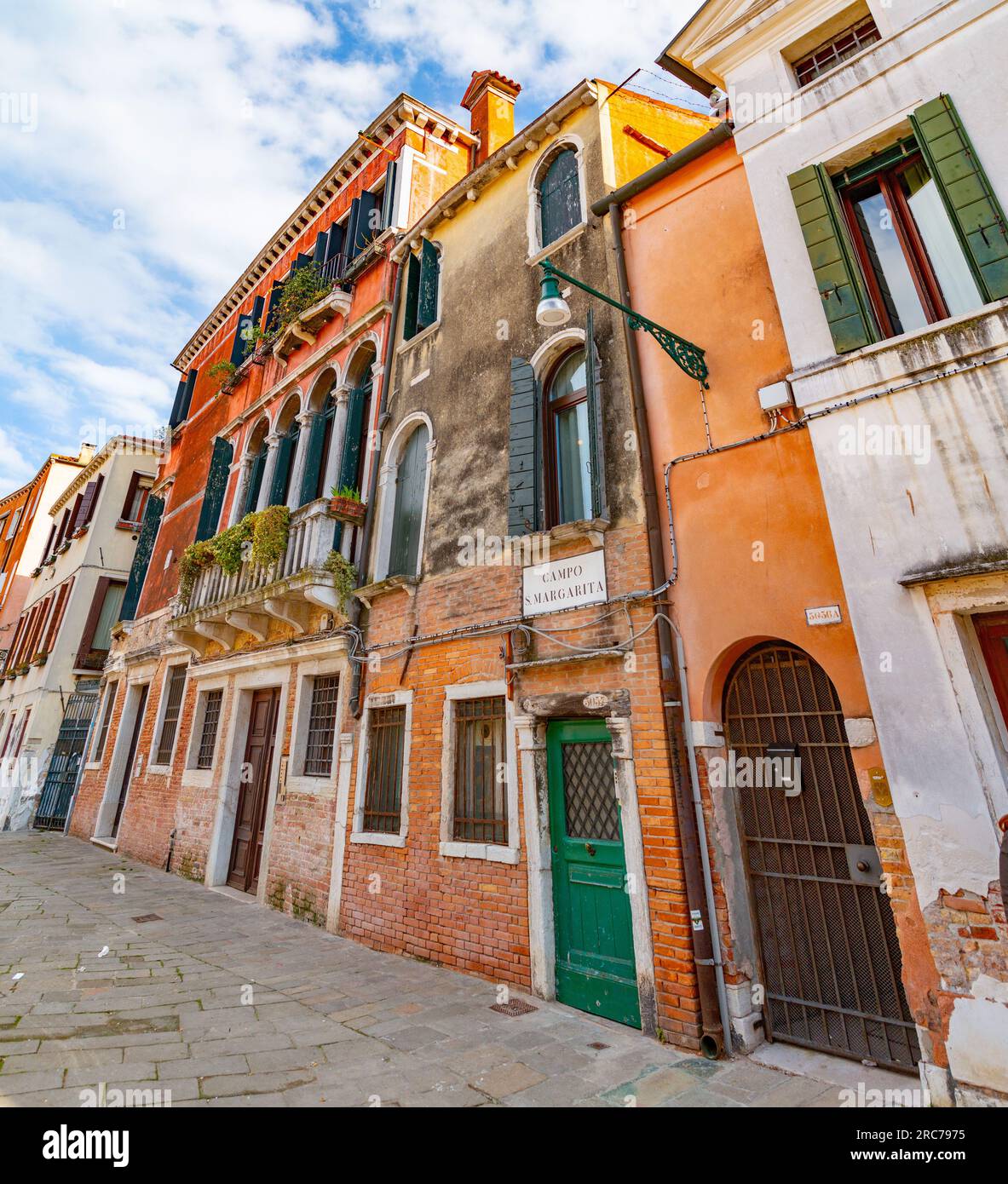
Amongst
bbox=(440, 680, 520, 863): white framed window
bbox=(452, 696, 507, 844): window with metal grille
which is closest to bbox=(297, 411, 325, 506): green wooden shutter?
bbox=(440, 680, 520, 863): white framed window

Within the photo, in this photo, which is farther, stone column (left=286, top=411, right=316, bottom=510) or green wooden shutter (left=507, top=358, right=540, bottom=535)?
stone column (left=286, top=411, right=316, bottom=510)

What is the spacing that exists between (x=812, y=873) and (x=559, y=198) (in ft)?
25.3

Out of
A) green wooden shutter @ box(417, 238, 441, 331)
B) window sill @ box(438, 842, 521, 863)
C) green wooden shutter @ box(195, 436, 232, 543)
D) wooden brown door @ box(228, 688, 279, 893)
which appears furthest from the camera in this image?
A: green wooden shutter @ box(195, 436, 232, 543)

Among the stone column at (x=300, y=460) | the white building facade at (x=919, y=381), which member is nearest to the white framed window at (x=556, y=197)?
the white building facade at (x=919, y=381)

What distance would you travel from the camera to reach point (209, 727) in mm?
11117

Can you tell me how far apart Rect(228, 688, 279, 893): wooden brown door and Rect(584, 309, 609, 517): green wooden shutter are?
6603 mm

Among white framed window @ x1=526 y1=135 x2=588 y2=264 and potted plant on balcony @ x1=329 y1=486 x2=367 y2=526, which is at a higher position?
white framed window @ x1=526 y1=135 x2=588 y2=264

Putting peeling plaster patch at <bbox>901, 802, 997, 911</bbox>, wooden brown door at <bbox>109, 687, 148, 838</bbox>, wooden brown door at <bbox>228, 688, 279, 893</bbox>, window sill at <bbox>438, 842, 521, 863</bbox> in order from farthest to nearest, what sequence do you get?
wooden brown door at <bbox>109, 687, 148, 838</bbox> → wooden brown door at <bbox>228, 688, 279, 893</bbox> → window sill at <bbox>438, 842, 521, 863</bbox> → peeling plaster patch at <bbox>901, 802, 997, 911</bbox>

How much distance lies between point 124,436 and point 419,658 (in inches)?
693

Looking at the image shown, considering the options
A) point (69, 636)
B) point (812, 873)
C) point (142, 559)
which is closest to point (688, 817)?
point (812, 873)

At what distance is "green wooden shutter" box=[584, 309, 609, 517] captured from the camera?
5707 mm

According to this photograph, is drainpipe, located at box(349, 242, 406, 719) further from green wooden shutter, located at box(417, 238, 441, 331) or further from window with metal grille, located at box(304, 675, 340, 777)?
window with metal grille, located at box(304, 675, 340, 777)

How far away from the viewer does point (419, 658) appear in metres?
7.13

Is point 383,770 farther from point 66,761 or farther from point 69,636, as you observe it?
point 69,636
